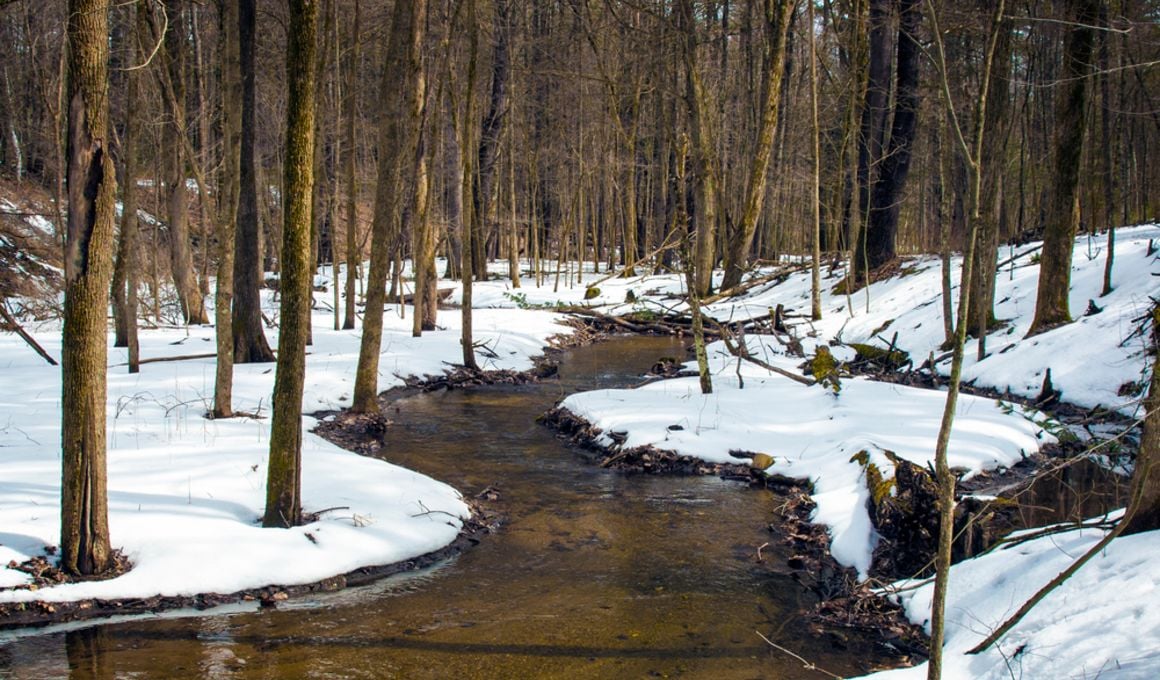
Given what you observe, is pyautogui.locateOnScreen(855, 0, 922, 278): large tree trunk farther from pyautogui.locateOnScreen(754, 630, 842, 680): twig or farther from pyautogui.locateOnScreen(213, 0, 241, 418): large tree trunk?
pyautogui.locateOnScreen(754, 630, 842, 680): twig

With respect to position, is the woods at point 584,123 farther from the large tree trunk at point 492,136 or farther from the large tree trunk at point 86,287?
the large tree trunk at point 86,287

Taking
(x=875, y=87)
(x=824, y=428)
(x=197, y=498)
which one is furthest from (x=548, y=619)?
(x=875, y=87)

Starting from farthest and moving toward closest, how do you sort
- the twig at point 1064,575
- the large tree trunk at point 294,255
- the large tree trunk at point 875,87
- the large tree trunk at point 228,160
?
1. the large tree trunk at point 875,87
2. the large tree trunk at point 228,160
3. the large tree trunk at point 294,255
4. the twig at point 1064,575

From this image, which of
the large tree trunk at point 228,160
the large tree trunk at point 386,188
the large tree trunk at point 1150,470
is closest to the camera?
the large tree trunk at point 1150,470

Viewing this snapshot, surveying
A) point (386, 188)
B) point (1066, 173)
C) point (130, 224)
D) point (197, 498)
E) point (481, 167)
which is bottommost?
point (197, 498)

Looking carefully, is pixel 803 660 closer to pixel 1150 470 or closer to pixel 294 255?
pixel 1150 470

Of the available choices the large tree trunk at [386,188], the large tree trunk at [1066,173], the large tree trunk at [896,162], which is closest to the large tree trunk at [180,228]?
the large tree trunk at [386,188]

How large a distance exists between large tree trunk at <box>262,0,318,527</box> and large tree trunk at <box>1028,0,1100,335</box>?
10080 millimetres

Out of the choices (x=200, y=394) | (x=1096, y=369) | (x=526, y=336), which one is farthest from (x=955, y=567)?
(x=526, y=336)

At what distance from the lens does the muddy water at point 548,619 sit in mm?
5156

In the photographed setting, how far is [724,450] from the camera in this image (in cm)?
1021

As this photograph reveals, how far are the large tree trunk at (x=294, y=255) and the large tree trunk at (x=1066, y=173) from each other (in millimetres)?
10080

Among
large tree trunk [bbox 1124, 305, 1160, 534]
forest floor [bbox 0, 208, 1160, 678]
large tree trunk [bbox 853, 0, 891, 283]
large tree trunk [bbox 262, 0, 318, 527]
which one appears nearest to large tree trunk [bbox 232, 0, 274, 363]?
forest floor [bbox 0, 208, 1160, 678]

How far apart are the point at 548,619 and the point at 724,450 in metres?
4.77
